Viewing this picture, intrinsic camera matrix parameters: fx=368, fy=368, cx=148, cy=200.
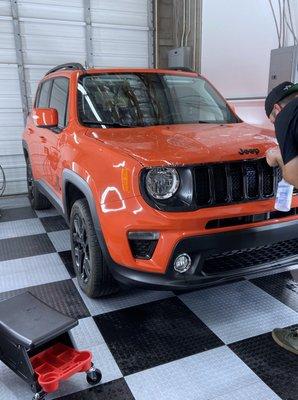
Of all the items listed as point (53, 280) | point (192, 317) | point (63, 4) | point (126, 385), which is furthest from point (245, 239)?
point (63, 4)

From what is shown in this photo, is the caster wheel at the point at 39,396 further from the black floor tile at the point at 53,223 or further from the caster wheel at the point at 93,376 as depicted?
the black floor tile at the point at 53,223

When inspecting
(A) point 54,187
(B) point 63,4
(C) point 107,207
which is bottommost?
(A) point 54,187

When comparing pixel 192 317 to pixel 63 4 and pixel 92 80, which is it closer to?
pixel 92 80

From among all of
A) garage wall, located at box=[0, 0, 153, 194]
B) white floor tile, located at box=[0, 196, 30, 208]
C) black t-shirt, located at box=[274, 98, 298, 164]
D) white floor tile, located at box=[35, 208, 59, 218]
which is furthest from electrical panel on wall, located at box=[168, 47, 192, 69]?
black t-shirt, located at box=[274, 98, 298, 164]

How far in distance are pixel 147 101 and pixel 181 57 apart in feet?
8.56

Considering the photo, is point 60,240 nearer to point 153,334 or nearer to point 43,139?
point 43,139

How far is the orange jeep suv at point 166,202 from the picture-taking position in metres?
1.64

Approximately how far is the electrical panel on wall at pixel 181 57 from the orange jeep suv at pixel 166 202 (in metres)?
2.72

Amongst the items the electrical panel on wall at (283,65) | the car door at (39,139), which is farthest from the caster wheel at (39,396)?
the electrical panel on wall at (283,65)

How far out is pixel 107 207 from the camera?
1.76 metres

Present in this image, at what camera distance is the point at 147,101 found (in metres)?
2.54

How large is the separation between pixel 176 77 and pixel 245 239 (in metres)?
1.59

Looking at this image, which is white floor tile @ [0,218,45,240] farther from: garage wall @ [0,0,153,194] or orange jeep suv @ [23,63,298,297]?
garage wall @ [0,0,153,194]

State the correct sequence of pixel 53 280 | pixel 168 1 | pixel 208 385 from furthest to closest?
1. pixel 168 1
2. pixel 53 280
3. pixel 208 385
